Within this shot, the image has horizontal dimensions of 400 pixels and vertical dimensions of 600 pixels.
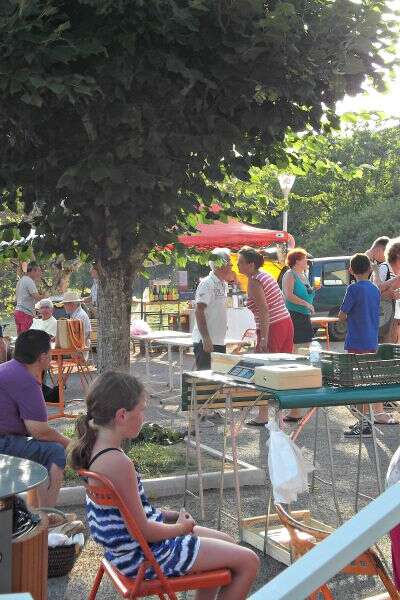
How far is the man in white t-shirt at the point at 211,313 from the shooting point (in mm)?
8297

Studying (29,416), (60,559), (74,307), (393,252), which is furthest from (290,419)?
(60,559)

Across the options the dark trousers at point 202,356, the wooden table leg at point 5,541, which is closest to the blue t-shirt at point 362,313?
the dark trousers at point 202,356

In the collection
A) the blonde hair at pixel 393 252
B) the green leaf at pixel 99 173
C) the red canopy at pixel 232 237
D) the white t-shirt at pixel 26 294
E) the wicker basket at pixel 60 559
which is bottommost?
the wicker basket at pixel 60 559

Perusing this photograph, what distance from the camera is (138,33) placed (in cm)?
482

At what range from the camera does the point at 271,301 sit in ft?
26.0

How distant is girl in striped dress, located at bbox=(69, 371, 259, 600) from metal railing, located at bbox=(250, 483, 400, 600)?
1963 millimetres

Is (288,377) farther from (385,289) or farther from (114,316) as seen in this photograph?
(385,289)

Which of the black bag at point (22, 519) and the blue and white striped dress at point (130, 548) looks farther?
the black bag at point (22, 519)

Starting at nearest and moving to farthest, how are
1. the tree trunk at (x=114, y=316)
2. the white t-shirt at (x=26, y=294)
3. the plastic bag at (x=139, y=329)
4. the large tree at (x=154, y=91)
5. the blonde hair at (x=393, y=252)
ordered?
the large tree at (x=154, y=91) < the tree trunk at (x=114, y=316) < the blonde hair at (x=393, y=252) < the plastic bag at (x=139, y=329) < the white t-shirt at (x=26, y=294)

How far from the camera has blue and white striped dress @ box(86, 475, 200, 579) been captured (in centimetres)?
316

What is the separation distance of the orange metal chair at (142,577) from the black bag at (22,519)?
355 millimetres

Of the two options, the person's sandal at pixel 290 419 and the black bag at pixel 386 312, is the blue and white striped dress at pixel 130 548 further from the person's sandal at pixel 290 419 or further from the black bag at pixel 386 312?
the black bag at pixel 386 312

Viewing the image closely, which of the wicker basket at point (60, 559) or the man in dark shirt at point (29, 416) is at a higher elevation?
the man in dark shirt at point (29, 416)

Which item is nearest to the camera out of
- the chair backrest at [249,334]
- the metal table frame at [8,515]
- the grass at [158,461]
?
the metal table frame at [8,515]
